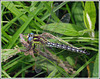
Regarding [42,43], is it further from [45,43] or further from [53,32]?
[53,32]

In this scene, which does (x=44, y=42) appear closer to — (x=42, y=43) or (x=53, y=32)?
(x=42, y=43)

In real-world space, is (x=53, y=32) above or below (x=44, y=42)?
above

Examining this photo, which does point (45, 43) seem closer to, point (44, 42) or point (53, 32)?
point (44, 42)

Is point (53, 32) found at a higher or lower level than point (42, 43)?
higher

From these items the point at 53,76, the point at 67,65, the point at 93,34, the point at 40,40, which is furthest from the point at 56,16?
the point at 53,76

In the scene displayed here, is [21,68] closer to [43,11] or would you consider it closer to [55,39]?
[55,39]

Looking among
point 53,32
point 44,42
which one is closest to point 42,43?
point 44,42

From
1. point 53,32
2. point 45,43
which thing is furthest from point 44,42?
point 53,32

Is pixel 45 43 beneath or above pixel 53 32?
beneath
